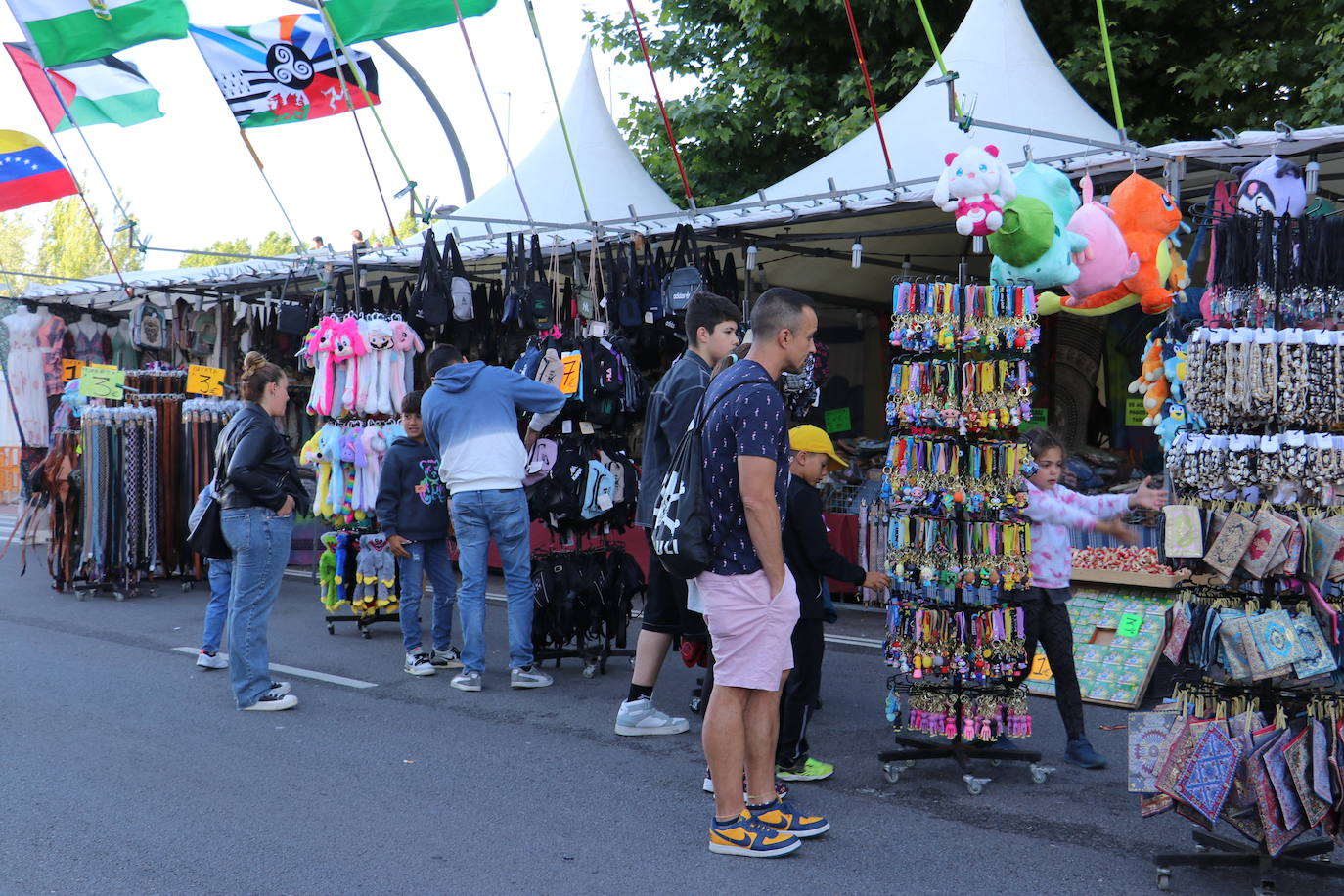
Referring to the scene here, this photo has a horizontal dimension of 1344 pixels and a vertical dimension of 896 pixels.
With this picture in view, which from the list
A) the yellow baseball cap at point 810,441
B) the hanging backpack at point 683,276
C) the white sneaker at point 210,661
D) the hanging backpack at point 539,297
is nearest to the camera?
the yellow baseball cap at point 810,441

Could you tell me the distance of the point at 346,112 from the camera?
10.1 metres

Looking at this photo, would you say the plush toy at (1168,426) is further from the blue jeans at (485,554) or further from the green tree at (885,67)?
the green tree at (885,67)

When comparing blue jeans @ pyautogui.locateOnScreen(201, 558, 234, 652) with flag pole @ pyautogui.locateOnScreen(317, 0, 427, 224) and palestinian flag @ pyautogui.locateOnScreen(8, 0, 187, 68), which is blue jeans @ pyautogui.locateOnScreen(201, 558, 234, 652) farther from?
palestinian flag @ pyautogui.locateOnScreen(8, 0, 187, 68)

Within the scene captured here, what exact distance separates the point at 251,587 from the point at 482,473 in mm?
1359

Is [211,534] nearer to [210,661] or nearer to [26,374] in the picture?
[210,661]

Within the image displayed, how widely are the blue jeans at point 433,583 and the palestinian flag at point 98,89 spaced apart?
18.9ft

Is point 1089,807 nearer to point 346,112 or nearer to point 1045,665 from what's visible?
point 1045,665

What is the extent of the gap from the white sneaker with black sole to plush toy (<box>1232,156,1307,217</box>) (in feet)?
14.4

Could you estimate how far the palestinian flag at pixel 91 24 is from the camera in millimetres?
9555

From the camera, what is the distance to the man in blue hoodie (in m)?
6.46

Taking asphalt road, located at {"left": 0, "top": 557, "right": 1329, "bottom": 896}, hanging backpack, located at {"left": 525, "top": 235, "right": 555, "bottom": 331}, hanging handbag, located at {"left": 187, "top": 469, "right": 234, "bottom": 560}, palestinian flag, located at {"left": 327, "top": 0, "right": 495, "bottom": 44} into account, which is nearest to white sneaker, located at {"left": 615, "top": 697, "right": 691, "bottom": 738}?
asphalt road, located at {"left": 0, "top": 557, "right": 1329, "bottom": 896}

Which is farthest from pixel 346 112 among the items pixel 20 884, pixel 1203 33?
pixel 1203 33

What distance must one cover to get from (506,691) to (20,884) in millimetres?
3121

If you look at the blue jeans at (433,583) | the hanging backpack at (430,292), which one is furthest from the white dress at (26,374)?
the blue jeans at (433,583)
